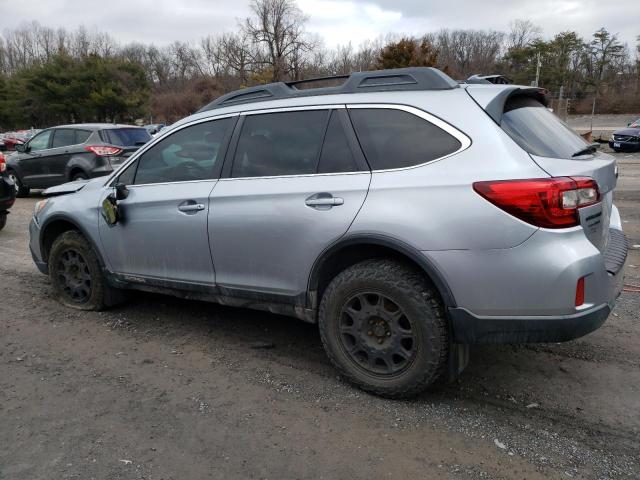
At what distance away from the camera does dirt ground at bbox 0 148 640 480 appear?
256cm

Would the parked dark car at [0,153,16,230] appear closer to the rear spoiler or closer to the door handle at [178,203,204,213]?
the door handle at [178,203,204,213]

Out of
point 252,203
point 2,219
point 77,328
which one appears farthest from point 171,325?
point 2,219

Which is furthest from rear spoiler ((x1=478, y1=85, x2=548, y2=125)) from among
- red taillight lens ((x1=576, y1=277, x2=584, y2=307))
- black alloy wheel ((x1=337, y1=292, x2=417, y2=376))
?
black alloy wheel ((x1=337, y1=292, x2=417, y2=376))

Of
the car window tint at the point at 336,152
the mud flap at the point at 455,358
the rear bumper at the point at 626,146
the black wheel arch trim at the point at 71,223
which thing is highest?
the car window tint at the point at 336,152

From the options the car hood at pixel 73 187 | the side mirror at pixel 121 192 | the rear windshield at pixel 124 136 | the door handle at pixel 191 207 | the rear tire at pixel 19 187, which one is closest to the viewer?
the door handle at pixel 191 207

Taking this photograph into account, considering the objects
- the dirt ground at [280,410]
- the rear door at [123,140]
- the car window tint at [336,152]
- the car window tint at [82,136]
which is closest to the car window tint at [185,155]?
the car window tint at [336,152]

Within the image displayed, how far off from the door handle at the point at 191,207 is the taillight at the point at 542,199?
1.96 m

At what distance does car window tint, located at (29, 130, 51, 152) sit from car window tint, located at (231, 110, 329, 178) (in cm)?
975

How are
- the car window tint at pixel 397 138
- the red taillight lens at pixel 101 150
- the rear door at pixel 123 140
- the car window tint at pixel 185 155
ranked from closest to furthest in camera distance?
the car window tint at pixel 397 138, the car window tint at pixel 185 155, the red taillight lens at pixel 101 150, the rear door at pixel 123 140

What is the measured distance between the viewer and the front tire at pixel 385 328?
2852 millimetres

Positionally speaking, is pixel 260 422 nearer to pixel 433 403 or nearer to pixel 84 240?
pixel 433 403

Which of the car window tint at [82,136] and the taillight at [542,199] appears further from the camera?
the car window tint at [82,136]

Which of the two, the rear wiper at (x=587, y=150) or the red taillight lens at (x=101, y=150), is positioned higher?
the rear wiper at (x=587, y=150)

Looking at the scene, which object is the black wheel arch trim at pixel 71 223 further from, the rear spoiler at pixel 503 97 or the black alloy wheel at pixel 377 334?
the rear spoiler at pixel 503 97
